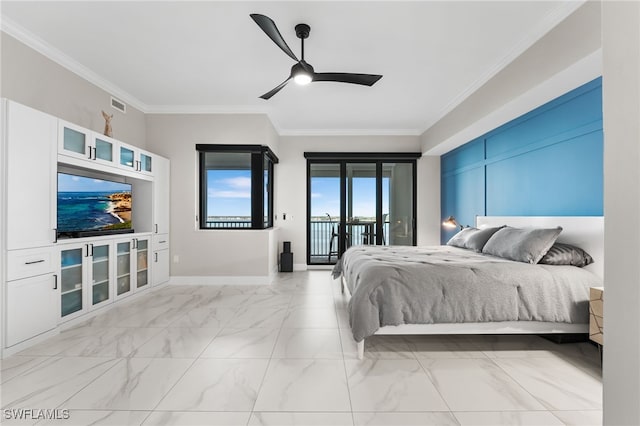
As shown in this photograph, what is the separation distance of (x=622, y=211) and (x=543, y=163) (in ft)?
10.9

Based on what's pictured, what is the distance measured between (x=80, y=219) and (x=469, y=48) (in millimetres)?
4365

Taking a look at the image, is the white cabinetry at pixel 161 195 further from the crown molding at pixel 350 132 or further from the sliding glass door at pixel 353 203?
the sliding glass door at pixel 353 203

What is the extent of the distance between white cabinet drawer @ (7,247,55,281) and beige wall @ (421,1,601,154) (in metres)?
4.66

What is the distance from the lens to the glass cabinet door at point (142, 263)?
4008 mm

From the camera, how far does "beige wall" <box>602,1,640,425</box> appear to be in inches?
25.0

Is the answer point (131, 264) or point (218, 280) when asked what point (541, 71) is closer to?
point (218, 280)

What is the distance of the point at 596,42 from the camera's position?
2168 millimetres

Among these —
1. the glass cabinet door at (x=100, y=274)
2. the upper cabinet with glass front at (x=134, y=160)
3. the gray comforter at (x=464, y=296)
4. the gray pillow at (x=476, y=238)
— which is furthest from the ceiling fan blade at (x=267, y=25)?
the gray pillow at (x=476, y=238)

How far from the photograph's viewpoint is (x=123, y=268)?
3762 mm

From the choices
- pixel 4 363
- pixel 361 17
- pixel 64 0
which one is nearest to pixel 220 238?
pixel 4 363

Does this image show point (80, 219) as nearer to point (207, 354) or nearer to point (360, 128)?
point (207, 354)

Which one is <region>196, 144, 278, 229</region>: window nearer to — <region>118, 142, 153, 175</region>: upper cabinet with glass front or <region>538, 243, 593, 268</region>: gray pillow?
<region>118, 142, 153, 175</region>: upper cabinet with glass front

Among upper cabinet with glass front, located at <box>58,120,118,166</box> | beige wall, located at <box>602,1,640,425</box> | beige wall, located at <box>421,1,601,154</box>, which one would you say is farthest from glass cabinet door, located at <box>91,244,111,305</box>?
beige wall, located at <box>421,1,601,154</box>

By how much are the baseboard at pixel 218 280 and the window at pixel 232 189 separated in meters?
0.79
